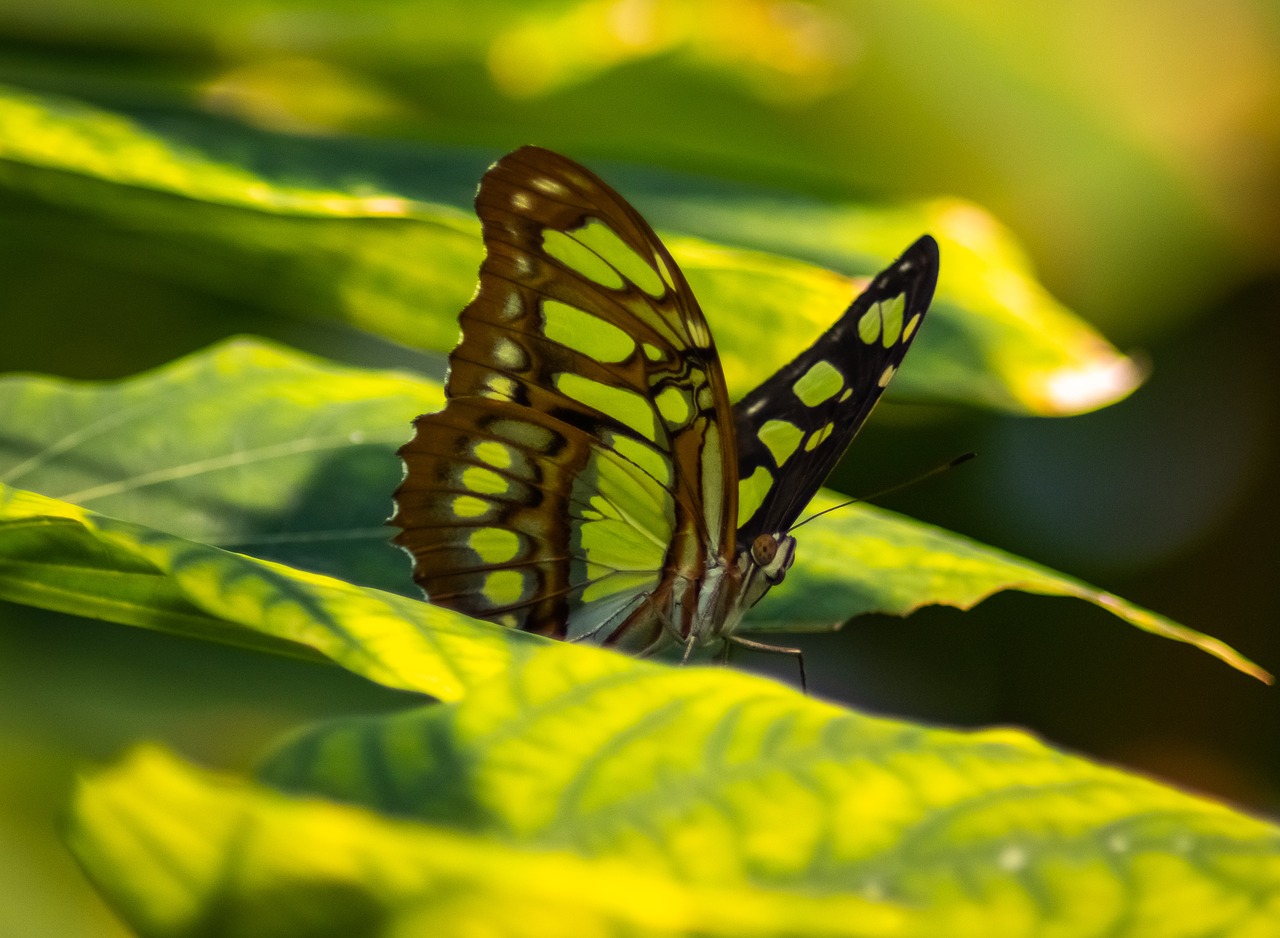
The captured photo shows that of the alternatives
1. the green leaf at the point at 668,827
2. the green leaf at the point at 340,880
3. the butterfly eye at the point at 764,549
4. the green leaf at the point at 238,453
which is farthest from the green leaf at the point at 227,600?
the butterfly eye at the point at 764,549

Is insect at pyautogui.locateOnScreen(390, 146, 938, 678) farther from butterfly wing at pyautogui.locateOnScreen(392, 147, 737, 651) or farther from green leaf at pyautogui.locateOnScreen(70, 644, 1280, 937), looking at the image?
green leaf at pyautogui.locateOnScreen(70, 644, 1280, 937)

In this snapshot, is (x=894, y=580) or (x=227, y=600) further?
(x=894, y=580)

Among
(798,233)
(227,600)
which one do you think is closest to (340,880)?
(227,600)

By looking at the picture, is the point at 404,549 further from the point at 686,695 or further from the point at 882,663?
the point at 882,663

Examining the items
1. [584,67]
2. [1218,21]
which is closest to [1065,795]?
[584,67]

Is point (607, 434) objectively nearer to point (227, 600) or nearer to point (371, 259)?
point (371, 259)
